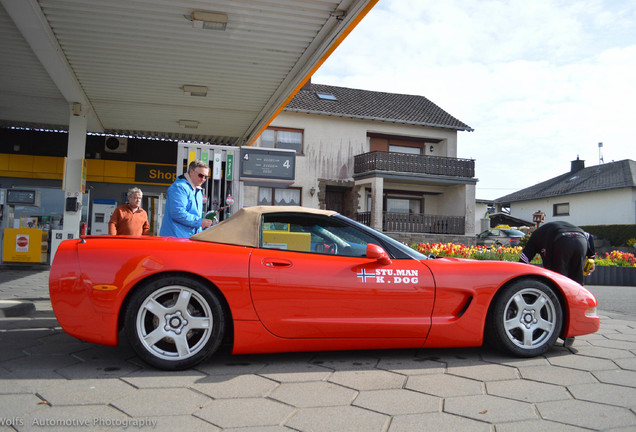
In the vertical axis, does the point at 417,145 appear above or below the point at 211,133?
above

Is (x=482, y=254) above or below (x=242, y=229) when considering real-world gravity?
below

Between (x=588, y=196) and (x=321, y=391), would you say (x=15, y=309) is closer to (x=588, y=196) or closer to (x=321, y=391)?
(x=321, y=391)

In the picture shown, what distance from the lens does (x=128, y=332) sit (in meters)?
3.16

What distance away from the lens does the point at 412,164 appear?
2312 centimetres

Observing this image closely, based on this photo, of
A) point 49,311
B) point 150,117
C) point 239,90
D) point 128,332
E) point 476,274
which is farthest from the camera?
point 150,117

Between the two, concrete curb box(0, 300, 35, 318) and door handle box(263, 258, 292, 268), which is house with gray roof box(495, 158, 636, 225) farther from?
concrete curb box(0, 300, 35, 318)

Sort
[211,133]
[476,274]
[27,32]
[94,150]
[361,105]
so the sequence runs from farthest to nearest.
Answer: [361,105], [94,150], [211,133], [27,32], [476,274]

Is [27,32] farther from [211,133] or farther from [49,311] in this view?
[211,133]

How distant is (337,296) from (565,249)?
307 centimetres

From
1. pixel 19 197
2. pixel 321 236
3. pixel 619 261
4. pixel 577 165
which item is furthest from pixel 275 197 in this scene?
pixel 577 165

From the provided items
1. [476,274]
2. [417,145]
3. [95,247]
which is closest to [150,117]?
[95,247]

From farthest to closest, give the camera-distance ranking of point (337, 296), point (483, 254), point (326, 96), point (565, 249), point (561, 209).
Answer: point (561, 209) < point (326, 96) < point (483, 254) < point (565, 249) < point (337, 296)

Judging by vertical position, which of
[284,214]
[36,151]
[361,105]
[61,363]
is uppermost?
[361,105]

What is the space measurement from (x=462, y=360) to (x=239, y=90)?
22.7ft
